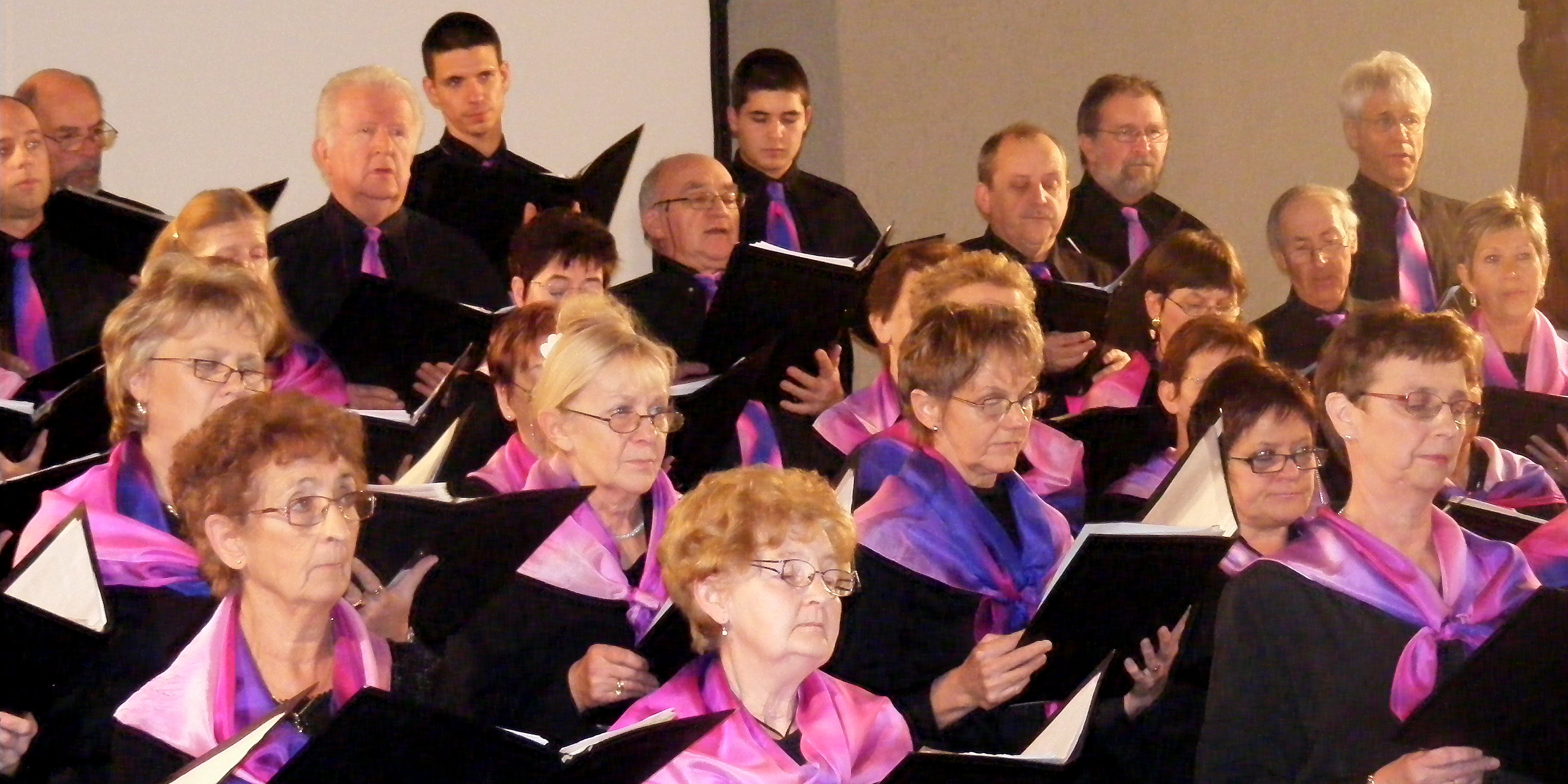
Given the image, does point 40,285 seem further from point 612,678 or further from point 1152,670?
point 1152,670

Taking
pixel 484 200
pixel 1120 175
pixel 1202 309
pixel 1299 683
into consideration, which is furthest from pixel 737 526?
pixel 1120 175

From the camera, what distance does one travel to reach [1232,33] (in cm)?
858

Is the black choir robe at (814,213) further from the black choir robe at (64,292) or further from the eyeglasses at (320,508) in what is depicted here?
the eyeglasses at (320,508)

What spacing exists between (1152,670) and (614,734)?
132 centimetres

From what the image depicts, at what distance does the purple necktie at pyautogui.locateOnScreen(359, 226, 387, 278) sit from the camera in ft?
17.9

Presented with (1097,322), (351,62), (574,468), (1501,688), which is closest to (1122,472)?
(1097,322)

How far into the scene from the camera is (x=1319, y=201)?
18.5ft

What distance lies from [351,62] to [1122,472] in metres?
2.99

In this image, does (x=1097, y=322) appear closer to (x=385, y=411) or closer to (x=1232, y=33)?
(x=385, y=411)

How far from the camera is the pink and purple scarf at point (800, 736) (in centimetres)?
299

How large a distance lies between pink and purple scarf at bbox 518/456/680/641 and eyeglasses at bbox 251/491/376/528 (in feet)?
1.93

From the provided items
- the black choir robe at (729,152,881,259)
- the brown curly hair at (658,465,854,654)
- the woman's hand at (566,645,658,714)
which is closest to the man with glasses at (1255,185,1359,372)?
the black choir robe at (729,152,881,259)

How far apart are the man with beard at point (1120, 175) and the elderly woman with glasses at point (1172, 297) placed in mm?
955

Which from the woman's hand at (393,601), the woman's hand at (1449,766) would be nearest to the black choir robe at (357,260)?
the woman's hand at (393,601)
